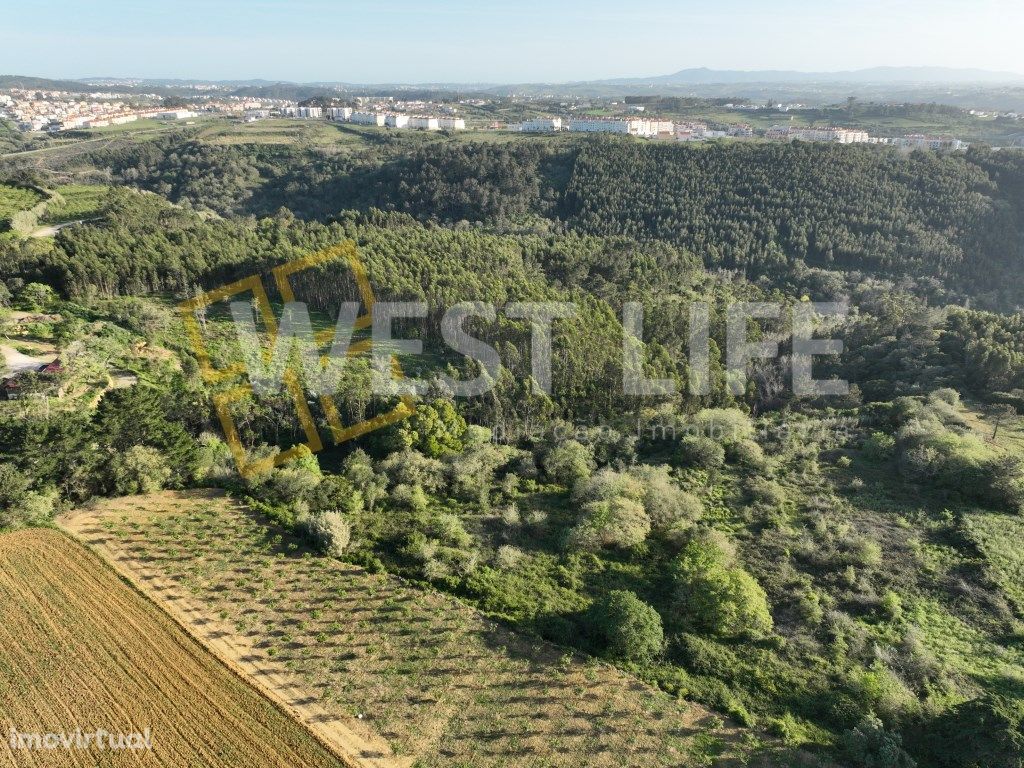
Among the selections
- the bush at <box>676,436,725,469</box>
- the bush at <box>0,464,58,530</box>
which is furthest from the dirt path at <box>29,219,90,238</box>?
the bush at <box>676,436,725,469</box>

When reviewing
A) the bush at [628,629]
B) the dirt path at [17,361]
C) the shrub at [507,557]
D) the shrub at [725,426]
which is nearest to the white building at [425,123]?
the dirt path at [17,361]

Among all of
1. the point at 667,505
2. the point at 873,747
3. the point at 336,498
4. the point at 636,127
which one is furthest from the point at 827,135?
the point at 873,747

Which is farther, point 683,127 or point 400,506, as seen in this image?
point 683,127

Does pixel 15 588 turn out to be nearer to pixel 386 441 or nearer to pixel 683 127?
pixel 386 441

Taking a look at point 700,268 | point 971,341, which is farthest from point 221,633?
point 700,268

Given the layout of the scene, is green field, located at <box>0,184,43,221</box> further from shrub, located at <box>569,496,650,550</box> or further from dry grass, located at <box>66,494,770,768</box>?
shrub, located at <box>569,496,650,550</box>

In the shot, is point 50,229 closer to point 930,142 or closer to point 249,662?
point 249,662

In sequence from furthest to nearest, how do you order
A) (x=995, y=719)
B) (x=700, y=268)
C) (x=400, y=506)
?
(x=700, y=268) < (x=400, y=506) < (x=995, y=719)
